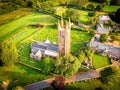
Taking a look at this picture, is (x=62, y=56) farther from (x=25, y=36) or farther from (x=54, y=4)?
(x=54, y=4)

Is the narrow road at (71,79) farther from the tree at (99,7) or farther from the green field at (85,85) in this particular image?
the tree at (99,7)

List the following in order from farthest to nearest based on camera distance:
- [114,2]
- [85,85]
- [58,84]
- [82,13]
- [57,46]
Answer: [114,2]
[82,13]
[57,46]
[85,85]
[58,84]

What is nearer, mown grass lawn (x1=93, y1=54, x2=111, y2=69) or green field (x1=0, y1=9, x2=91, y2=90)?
green field (x1=0, y1=9, x2=91, y2=90)

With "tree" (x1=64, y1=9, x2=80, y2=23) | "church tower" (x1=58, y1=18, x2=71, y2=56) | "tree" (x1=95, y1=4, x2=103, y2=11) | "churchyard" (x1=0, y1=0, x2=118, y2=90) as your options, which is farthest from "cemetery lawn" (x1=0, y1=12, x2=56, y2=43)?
"church tower" (x1=58, y1=18, x2=71, y2=56)

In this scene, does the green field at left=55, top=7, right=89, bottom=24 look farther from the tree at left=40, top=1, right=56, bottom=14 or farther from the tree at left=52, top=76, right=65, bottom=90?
the tree at left=52, top=76, right=65, bottom=90

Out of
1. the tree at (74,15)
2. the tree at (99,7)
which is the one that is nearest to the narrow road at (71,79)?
the tree at (74,15)

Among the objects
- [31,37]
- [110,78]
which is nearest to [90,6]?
[31,37]

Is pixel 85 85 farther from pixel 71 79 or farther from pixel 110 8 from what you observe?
pixel 110 8
